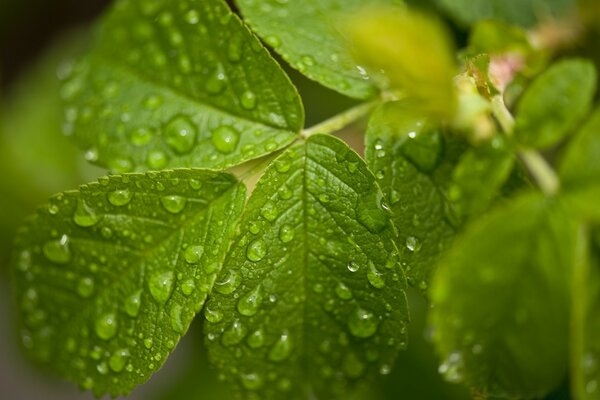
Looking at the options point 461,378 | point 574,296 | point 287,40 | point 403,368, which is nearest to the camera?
point 574,296

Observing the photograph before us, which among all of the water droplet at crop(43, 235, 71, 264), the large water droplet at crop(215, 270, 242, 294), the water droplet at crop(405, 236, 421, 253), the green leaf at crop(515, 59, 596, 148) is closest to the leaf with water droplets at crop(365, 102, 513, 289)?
the water droplet at crop(405, 236, 421, 253)

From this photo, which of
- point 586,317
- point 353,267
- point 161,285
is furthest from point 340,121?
point 586,317

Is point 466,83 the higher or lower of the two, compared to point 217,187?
higher

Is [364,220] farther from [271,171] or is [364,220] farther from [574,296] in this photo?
[574,296]

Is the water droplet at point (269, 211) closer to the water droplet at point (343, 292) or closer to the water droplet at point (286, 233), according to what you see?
the water droplet at point (286, 233)

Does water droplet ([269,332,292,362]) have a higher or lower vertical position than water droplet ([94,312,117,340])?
higher

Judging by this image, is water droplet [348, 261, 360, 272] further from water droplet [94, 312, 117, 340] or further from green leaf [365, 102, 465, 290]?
water droplet [94, 312, 117, 340]

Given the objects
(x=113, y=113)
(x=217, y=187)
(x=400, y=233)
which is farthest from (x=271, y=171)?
(x=113, y=113)

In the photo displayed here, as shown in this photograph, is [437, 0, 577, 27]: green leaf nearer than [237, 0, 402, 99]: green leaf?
No
